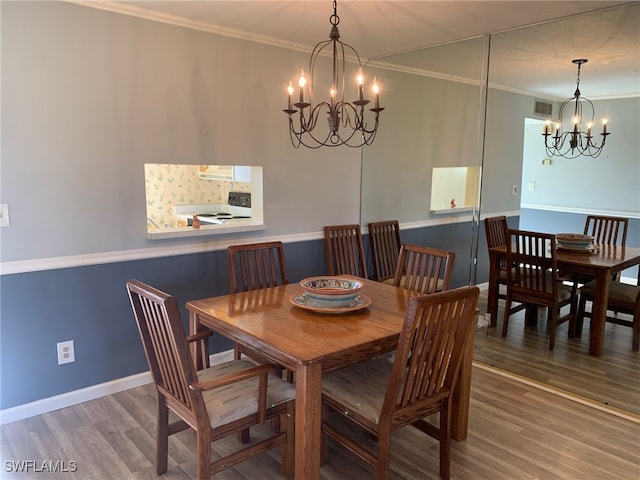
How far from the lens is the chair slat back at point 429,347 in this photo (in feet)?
5.85

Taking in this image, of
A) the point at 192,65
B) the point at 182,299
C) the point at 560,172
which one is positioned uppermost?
the point at 192,65

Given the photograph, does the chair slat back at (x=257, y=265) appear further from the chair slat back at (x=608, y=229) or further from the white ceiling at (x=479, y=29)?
the chair slat back at (x=608, y=229)

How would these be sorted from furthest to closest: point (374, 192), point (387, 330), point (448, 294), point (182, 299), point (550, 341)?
point (374, 192) < point (550, 341) < point (182, 299) < point (387, 330) < point (448, 294)

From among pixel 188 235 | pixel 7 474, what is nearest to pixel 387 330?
pixel 188 235

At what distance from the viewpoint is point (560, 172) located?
329 cm

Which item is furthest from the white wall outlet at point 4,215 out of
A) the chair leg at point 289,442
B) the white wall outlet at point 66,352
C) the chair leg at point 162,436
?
the chair leg at point 289,442

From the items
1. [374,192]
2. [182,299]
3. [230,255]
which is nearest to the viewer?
[230,255]

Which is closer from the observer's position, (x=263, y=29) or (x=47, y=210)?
(x=47, y=210)

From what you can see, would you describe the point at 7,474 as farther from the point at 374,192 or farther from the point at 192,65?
the point at 374,192

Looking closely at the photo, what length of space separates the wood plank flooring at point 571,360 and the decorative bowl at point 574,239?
79cm

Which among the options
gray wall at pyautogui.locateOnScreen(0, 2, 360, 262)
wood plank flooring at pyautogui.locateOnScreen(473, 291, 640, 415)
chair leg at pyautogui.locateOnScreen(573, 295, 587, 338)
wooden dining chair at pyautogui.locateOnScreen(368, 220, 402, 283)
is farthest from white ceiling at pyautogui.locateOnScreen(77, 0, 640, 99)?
wood plank flooring at pyautogui.locateOnScreen(473, 291, 640, 415)

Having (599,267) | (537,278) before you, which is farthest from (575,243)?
(537,278)

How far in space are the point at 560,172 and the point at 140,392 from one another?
317cm

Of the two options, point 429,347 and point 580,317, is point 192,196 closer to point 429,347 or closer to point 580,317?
point 580,317
